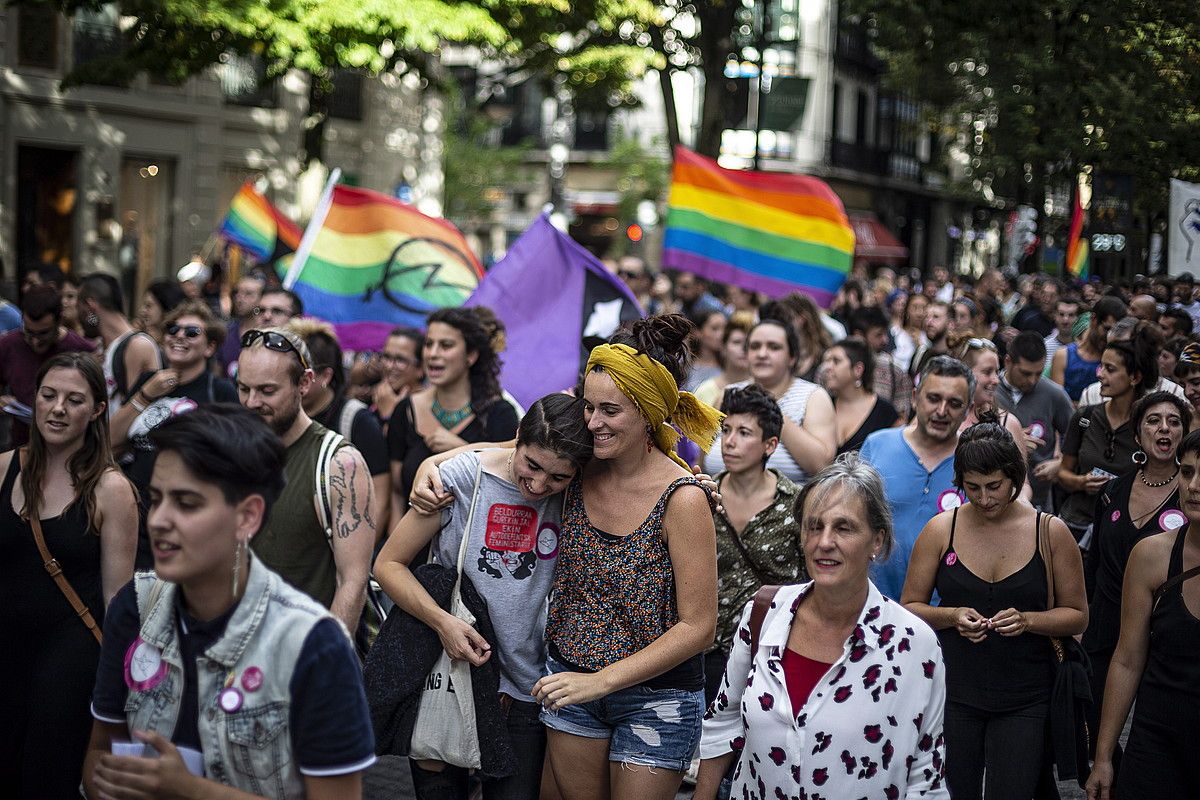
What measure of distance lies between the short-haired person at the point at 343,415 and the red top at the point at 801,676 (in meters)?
2.40

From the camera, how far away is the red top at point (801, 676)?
12.2ft

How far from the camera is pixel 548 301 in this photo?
30.5ft

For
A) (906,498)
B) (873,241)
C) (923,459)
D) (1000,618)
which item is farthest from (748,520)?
(873,241)

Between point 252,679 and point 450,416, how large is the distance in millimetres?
4128

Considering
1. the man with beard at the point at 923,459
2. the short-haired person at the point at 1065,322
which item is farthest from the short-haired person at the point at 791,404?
the short-haired person at the point at 1065,322

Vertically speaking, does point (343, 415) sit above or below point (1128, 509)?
above

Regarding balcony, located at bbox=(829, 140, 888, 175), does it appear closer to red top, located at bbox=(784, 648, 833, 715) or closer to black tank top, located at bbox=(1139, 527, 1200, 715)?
black tank top, located at bbox=(1139, 527, 1200, 715)

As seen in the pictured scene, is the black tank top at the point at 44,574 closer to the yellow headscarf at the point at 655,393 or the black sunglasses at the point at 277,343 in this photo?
the black sunglasses at the point at 277,343

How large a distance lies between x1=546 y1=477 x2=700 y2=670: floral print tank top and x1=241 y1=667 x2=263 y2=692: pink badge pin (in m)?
1.60

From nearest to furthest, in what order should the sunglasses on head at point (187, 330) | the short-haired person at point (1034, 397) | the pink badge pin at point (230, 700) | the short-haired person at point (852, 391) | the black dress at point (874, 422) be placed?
the pink badge pin at point (230, 700) < the sunglasses on head at point (187, 330) < the black dress at point (874, 422) < the short-haired person at point (852, 391) < the short-haired person at point (1034, 397)

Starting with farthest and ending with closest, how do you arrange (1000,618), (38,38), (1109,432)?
1. (38,38)
2. (1109,432)
3. (1000,618)

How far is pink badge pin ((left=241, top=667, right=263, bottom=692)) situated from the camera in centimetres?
274

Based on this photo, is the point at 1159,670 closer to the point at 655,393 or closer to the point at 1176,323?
the point at 655,393

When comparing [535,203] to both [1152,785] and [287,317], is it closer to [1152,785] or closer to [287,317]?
[287,317]
